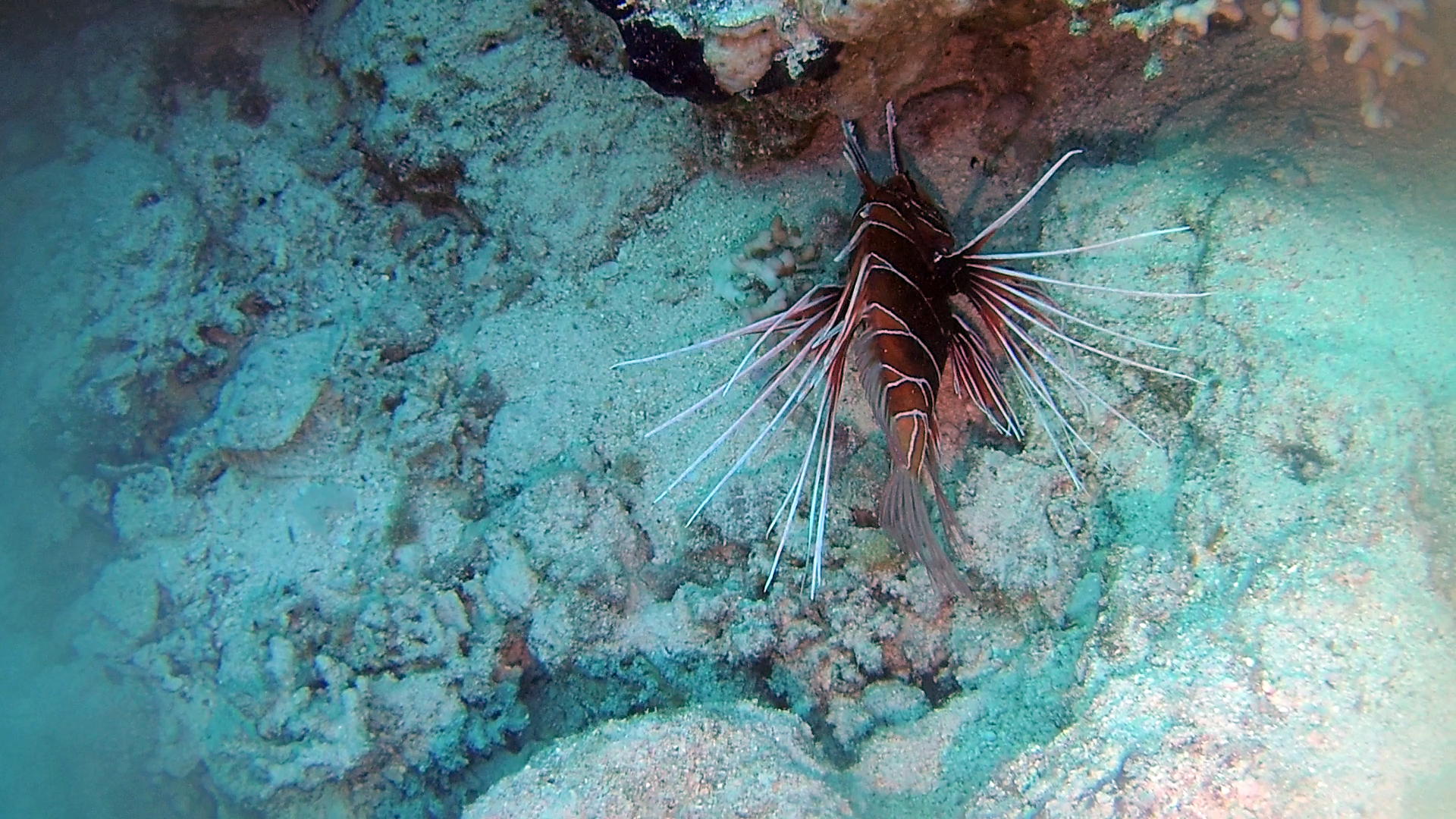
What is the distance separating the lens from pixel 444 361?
Result: 342 centimetres

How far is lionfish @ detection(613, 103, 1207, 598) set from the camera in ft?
7.88

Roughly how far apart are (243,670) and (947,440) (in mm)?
2813

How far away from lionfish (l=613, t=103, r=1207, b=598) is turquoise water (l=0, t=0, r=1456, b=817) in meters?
0.13

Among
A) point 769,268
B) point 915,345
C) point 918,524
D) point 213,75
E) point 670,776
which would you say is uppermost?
point 213,75

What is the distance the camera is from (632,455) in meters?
3.08

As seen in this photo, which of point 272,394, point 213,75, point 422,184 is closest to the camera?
point 272,394

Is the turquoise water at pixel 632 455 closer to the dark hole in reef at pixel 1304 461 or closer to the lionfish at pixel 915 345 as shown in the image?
the dark hole in reef at pixel 1304 461

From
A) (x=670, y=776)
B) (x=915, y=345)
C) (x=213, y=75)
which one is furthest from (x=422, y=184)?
(x=670, y=776)

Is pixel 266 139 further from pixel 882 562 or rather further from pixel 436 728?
pixel 882 562

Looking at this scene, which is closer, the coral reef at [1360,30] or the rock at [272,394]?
the coral reef at [1360,30]

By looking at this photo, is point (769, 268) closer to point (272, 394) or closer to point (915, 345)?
point (915, 345)

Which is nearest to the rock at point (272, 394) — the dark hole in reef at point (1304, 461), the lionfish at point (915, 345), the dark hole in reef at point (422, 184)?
the dark hole in reef at point (422, 184)

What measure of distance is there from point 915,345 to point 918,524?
1.79 ft

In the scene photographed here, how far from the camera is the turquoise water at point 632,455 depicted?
1.89 meters
